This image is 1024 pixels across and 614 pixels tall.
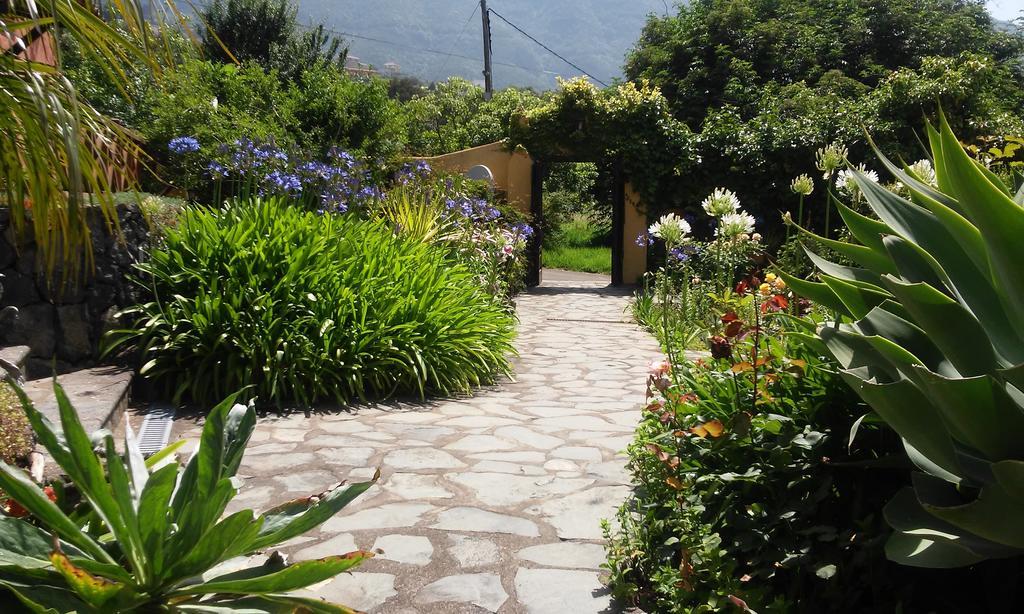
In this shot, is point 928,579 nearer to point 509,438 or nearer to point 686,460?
point 686,460

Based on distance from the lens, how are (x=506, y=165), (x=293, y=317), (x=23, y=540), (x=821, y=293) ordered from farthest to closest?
(x=506, y=165)
(x=293, y=317)
(x=821, y=293)
(x=23, y=540)

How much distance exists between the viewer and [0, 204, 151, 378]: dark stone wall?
16.8 ft

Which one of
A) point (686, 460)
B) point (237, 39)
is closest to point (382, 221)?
point (686, 460)

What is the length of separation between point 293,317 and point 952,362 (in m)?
4.58

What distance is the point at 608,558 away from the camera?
2947 mm

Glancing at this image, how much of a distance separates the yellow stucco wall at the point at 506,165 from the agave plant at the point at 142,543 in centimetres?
1369

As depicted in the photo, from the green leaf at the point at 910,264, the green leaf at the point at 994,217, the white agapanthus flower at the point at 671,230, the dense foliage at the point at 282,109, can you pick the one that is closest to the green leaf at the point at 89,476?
the green leaf at the point at 910,264

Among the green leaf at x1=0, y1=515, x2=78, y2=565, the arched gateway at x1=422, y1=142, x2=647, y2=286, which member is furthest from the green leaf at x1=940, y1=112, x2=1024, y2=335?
the arched gateway at x1=422, y1=142, x2=647, y2=286

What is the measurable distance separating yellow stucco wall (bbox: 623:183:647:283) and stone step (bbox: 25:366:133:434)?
11.7 metres

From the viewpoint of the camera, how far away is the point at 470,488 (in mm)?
4023

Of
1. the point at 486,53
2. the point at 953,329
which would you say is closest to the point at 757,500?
the point at 953,329

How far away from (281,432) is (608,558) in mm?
2634

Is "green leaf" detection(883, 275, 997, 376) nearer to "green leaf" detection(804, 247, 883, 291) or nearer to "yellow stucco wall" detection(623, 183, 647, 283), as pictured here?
"green leaf" detection(804, 247, 883, 291)

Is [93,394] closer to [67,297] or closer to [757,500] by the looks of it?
[67,297]
